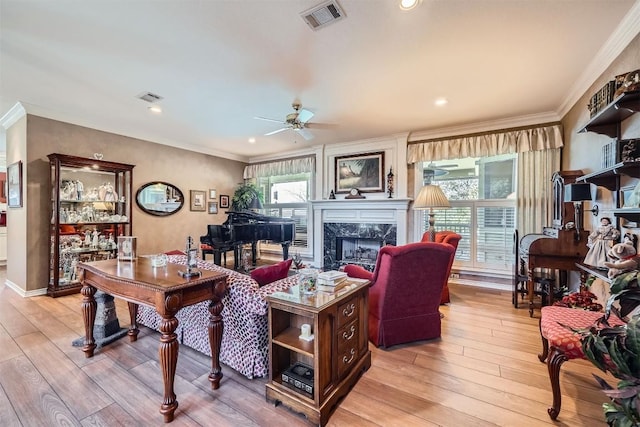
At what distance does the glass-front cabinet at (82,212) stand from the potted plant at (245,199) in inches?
93.1

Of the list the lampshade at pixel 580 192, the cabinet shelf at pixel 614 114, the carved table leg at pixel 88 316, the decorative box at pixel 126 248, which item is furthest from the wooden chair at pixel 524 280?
the carved table leg at pixel 88 316

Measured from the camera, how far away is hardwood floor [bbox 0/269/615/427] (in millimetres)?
1610

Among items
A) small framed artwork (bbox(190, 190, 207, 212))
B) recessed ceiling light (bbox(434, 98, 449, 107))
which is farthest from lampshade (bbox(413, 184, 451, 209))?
small framed artwork (bbox(190, 190, 207, 212))

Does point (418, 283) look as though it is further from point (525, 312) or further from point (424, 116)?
point (424, 116)

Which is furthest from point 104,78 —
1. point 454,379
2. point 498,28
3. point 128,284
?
point 454,379

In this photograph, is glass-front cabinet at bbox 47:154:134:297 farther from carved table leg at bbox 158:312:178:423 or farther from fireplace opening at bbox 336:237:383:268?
fireplace opening at bbox 336:237:383:268

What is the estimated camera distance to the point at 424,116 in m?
4.07

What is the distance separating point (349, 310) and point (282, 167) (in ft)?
16.6

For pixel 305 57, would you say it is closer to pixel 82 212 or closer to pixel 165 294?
pixel 165 294

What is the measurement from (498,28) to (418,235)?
3.37 metres

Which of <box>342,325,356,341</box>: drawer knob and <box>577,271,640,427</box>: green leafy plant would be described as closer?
<box>577,271,640,427</box>: green leafy plant

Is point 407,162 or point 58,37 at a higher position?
point 58,37

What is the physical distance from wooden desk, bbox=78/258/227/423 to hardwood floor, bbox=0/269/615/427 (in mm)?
200

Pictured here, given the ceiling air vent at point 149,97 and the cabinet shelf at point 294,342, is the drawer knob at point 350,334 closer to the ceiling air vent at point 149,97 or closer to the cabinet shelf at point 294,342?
the cabinet shelf at point 294,342
